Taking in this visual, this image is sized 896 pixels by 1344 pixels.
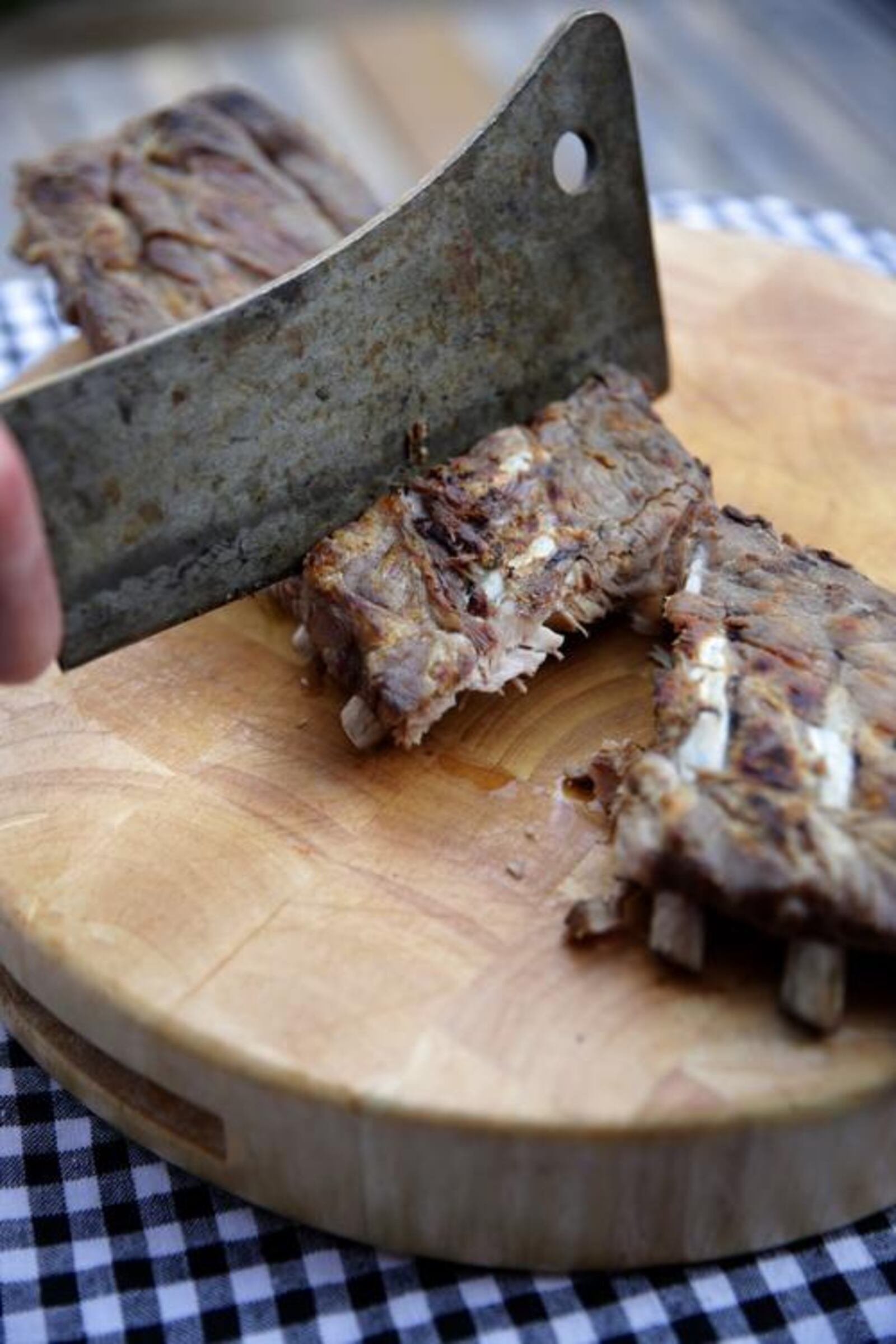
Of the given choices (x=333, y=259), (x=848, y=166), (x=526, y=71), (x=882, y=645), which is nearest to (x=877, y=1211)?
(x=882, y=645)

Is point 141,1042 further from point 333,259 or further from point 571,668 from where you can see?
point 333,259

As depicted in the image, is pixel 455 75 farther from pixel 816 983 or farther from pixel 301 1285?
pixel 301 1285

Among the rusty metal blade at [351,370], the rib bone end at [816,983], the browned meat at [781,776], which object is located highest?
the rusty metal blade at [351,370]

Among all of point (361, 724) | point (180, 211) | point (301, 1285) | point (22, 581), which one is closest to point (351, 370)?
point (361, 724)

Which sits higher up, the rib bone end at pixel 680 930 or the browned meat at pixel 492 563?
the browned meat at pixel 492 563

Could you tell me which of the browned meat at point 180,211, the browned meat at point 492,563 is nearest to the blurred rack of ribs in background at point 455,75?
the browned meat at point 180,211

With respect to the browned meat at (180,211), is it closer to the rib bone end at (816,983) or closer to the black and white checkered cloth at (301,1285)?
the black and white checkered cloth at (301,1285)
